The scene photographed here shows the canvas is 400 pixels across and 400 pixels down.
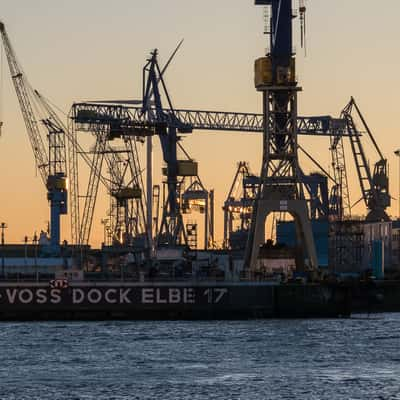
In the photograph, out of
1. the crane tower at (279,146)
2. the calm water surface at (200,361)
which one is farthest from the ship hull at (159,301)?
the crane tower at (279,146)

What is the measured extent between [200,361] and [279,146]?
52.3m

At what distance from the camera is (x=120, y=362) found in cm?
8900

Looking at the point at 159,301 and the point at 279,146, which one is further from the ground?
the point at 279,146

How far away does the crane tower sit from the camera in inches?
5438

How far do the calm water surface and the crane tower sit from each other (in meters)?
20.9

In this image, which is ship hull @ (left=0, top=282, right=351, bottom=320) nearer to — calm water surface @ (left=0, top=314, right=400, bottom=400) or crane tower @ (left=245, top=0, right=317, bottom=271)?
calm water surface @ (left=0, top=314, right=400, bottom=400)

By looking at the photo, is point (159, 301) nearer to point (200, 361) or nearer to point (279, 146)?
point (279, 146)

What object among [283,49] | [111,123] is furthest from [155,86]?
[283,49]

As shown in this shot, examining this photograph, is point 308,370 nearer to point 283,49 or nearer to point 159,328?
point 159,328

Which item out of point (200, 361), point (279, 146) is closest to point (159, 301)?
point (279, 146)

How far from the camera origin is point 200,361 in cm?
8950

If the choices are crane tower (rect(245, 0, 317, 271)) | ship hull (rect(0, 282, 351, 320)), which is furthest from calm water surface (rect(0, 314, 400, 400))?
crane tower (rect(245, 0, 317, 271))

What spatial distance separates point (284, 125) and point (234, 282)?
17.7m

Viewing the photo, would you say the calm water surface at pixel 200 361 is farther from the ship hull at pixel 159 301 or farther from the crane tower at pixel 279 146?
the crane tower at pixel 279 146
